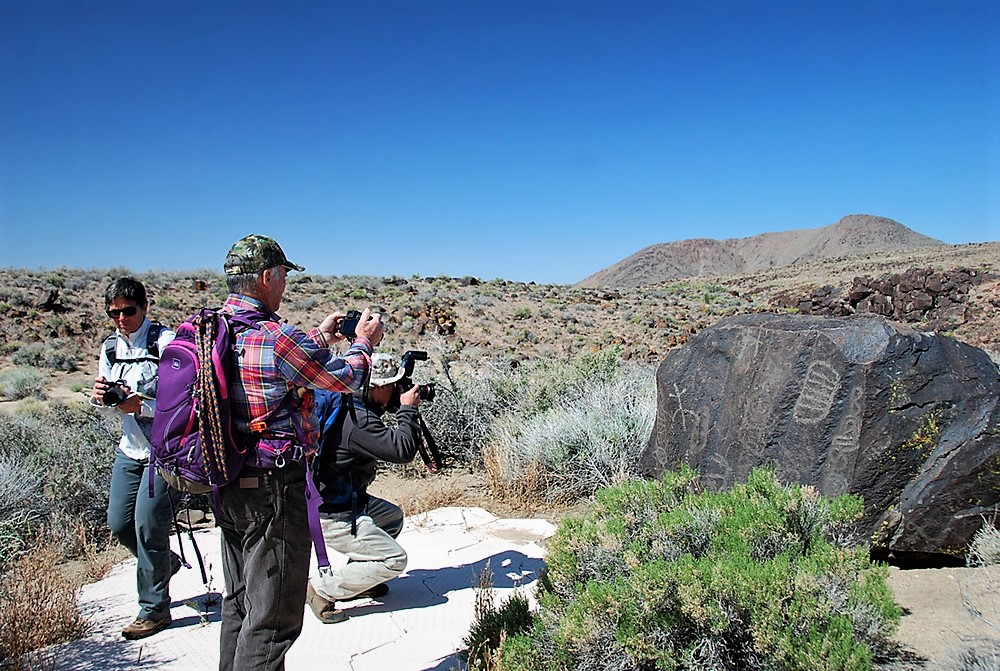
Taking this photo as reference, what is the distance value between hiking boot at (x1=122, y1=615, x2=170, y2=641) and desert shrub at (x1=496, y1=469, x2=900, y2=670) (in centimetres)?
232

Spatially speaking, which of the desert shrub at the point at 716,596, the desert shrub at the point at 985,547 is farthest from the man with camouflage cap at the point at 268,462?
the desert shrub at the point at 985,547

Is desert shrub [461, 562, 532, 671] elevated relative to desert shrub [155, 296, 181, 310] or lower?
lower

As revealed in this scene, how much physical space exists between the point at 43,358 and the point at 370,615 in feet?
52.7

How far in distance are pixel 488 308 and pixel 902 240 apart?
84.4m

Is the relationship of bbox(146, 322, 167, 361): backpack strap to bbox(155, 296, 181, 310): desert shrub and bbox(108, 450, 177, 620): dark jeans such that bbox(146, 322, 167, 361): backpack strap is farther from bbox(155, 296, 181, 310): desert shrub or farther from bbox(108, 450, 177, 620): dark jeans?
bbox(155, 296, 181, 310): desert shrub

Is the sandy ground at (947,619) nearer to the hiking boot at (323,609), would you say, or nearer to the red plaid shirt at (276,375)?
the red plaid shirt at (276,375)

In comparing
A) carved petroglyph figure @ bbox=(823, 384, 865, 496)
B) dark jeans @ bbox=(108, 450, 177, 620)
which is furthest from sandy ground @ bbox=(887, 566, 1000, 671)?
dark jeans @ bbox=(108, 450, 177, 620)

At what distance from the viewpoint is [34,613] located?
3684 millimetres

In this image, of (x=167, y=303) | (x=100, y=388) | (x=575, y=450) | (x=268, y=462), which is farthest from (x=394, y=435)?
(x=167, y=303)

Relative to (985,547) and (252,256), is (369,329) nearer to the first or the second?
(252,256)

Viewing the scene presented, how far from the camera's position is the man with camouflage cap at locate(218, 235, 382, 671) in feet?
8.31

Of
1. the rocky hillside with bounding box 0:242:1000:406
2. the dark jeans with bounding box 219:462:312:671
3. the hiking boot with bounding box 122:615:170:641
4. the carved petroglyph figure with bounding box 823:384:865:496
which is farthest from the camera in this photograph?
the rocky hillside with bounding box 0:242:1000:406

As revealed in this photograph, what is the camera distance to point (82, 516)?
6.00m

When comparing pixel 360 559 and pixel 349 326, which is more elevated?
pixel 349 326
